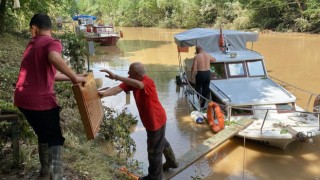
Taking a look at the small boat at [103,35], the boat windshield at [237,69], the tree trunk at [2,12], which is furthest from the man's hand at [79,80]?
the small boat at [103,35]

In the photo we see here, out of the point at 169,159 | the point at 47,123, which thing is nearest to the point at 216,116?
the point at 169,159

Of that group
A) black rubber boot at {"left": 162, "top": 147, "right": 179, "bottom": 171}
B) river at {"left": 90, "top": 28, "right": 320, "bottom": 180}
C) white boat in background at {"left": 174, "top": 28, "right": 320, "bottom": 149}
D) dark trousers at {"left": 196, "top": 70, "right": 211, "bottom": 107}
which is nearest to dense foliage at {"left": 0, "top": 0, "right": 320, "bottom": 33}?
river at {"left": 90, "top": 28, "right": 320, "bottom": 180}

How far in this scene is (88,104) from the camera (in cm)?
375

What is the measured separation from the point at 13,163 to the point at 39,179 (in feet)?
1.56

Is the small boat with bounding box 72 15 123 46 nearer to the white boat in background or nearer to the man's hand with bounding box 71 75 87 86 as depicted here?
the white boat in background

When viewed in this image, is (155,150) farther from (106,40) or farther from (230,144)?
(106,40)

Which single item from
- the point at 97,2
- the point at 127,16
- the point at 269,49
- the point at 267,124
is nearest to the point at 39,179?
the point at 267,124

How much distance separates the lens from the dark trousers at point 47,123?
343 cm

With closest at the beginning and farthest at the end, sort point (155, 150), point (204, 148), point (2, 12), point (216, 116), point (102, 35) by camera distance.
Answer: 1. point (155, 150)
2. point (204, 148)
3. point (216, 116)
4. point (2, 12)
5. point (102, 35)

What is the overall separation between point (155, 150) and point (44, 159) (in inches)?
59.4

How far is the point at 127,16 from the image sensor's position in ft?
206

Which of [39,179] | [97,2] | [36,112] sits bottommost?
[39,179]

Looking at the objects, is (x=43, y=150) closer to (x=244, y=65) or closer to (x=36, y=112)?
(x=36, y=112)

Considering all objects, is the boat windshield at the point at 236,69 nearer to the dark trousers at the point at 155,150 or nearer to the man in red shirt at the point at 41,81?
the dark trousers at the point at 155,150
